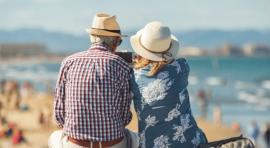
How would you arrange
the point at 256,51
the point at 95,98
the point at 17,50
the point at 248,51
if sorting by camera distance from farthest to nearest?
the point at 17,50
the point at 256,51
the point at 248,51
the point at 95,98

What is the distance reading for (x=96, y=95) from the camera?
4.18 metres

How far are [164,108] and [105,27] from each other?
0.58 metres

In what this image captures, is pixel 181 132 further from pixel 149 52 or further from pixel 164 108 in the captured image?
pixel 149 52

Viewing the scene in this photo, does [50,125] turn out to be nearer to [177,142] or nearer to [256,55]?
[177,142]

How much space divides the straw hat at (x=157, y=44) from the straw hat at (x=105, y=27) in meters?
0.15

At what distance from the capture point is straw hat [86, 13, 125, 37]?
14.2ft

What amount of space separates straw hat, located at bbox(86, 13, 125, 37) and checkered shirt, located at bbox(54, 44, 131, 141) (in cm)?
12

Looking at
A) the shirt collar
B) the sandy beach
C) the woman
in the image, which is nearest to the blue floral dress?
the woman

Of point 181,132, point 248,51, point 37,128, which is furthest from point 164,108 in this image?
point 248,51

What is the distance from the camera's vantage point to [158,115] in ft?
14.0

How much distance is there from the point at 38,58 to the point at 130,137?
184 m

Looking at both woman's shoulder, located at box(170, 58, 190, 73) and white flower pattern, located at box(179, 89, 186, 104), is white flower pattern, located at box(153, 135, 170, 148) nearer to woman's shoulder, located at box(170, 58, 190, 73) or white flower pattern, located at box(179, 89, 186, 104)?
white flower pattern, located at box(179, 89, 186, 104)

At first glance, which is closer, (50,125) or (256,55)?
(50,125)

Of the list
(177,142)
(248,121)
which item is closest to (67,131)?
(177,142)
